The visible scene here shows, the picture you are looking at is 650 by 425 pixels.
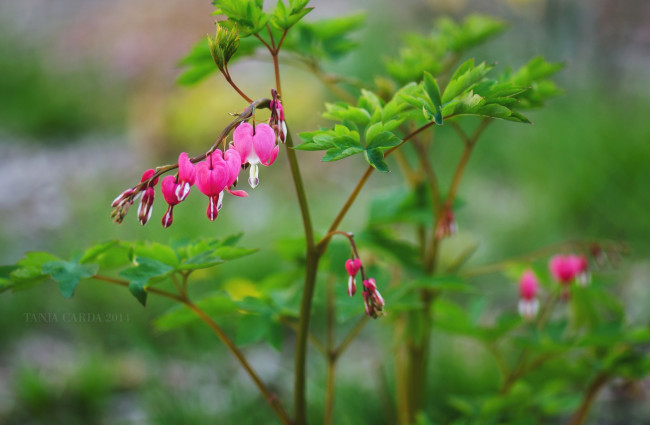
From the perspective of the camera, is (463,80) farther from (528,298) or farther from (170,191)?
(528,298)

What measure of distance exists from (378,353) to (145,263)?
2273mm

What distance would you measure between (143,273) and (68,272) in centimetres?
14

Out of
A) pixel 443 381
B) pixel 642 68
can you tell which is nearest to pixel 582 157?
pixel 443 381

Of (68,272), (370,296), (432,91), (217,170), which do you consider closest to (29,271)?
(68,272)

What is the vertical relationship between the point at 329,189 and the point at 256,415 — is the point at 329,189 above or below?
above

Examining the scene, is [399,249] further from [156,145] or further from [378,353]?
[156,145]

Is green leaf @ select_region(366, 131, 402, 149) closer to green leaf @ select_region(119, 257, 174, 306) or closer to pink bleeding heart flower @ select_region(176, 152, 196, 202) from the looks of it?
pink bleeding heart flower @ select_region(176, 152, 196, 202)

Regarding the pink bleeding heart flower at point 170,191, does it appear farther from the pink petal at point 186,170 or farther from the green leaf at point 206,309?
the green leaf at point 206,309

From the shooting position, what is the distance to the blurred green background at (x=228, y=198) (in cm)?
237

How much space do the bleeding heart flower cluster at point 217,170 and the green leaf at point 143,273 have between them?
0.13 m

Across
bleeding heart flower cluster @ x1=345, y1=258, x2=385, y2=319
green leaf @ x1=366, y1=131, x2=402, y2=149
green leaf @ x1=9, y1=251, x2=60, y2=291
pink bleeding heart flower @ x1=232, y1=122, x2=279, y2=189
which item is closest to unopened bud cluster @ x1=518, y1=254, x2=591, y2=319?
bleeding heart flower cluster @ x1=345, y1=258, x2=385, y2=319

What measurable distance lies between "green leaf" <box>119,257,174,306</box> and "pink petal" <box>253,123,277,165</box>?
0.94 ft

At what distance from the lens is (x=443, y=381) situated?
7.63 feet

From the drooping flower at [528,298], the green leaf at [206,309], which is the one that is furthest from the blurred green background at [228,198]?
the drooping flower at [528,298]
